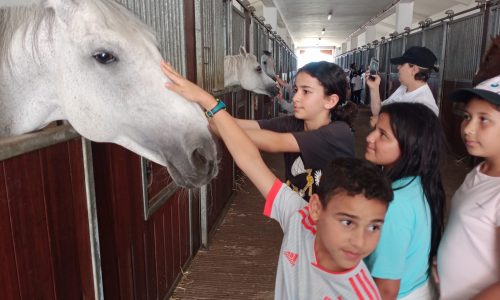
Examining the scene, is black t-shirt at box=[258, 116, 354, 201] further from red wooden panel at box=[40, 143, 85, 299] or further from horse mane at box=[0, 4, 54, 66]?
horse mane at box=[0, 4, 54, 66]

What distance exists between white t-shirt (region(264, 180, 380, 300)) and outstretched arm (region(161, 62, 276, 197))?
0.17 feet

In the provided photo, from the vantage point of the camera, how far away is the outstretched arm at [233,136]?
4.09ft

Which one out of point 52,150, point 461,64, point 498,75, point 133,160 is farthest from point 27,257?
point 461,64

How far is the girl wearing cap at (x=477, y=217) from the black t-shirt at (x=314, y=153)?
0.48 meters

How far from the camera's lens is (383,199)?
0.95 metres

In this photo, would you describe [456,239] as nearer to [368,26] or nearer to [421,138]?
[421,138]

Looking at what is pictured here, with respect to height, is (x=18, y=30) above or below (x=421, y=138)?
above

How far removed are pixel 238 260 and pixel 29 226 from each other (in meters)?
1.97

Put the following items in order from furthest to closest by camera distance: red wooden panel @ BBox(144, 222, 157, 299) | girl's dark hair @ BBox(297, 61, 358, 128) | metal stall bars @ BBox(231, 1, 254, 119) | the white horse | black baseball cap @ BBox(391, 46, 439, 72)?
metal stall bars @ BBox(231, 1, 254, 119) → black baseball cap @ BBox(391, 46, 439, 72) → red wooden panel @ BBox(144, 222, 157, 299) → girl's dark hair @ BBox(297, 61, 358, 128) → the white horse

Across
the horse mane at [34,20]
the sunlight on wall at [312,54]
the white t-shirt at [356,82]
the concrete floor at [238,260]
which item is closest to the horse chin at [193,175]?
the horse mane at [34,20]

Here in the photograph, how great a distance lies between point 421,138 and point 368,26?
20.3m

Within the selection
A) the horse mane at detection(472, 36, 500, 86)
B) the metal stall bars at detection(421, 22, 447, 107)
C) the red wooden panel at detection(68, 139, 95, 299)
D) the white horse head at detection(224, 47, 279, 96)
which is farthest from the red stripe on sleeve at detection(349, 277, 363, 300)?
the metal stall bars at detection(421, 22, 447, 107)

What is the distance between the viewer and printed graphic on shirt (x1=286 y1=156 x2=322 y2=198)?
5.29 ft

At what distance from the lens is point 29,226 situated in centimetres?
111
